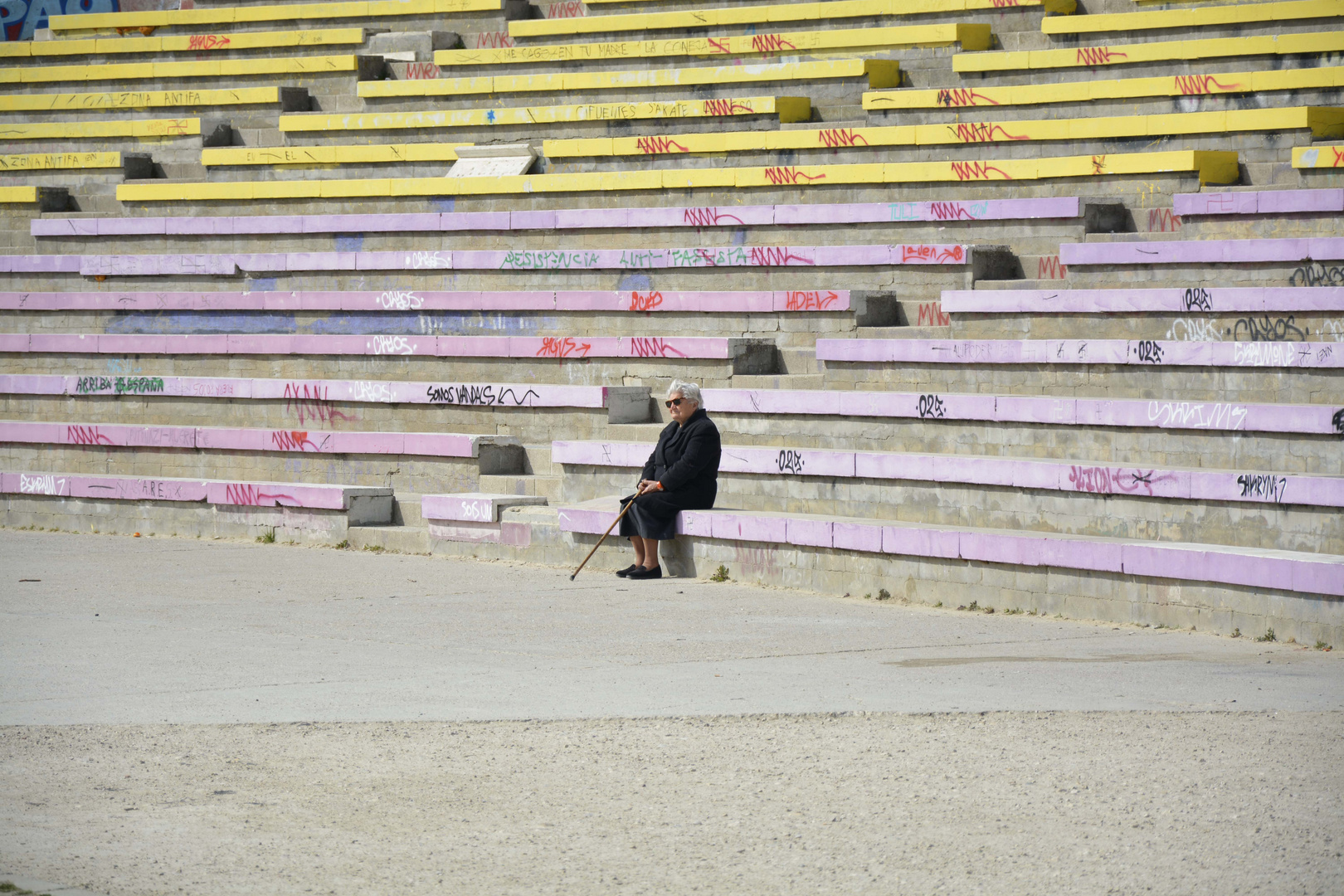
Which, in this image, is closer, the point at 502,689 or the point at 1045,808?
the point at 1045,808

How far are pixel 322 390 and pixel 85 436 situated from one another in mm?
2311

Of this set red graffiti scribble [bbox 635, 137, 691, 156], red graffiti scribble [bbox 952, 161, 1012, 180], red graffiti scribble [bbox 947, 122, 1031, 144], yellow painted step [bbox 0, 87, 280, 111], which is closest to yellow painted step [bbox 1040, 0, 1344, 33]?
red graffiti scribble [bbox 947, 122, 1031, 144]

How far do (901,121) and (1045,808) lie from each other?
10.4 m

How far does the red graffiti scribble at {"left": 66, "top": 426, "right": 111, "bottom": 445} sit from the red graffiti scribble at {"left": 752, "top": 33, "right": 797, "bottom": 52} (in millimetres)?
Answer: 7487

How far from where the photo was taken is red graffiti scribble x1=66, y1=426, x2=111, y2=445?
14.0 meters

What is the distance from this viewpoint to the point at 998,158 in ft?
43.7

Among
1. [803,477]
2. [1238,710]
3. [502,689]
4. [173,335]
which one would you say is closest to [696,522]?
[803,477]

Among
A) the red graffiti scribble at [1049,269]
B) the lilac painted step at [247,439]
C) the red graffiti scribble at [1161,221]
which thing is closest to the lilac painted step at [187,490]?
the lilac painted step at [247,439]

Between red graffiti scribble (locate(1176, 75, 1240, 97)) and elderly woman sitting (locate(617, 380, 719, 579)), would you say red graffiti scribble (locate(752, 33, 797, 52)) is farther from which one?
elderly woman sitting (locate(617, 380, 719, 579))

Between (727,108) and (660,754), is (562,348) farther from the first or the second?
(660,754)

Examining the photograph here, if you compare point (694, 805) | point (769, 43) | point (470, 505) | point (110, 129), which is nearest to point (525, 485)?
point (470, 505)

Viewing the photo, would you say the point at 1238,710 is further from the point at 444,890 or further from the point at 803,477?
the point at 803,477

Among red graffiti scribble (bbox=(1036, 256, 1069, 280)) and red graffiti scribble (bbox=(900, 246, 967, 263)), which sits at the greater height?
red graffiti scribble (bbox=(900, 246, 967, 263))

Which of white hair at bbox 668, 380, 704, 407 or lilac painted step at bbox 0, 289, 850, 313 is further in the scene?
lilac painted step at bbox 0, 289, 850, 313
